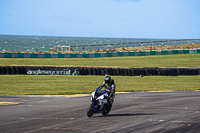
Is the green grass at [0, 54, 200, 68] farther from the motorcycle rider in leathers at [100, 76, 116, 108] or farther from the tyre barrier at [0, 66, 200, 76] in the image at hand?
the motorcycle rider in leathers at [100, 76, 116, 108]

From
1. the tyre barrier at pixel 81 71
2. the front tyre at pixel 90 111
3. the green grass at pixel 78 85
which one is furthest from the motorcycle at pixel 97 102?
the tyre barrier at pixel 81 71

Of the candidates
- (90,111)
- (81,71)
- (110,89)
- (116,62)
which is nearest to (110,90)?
(110,89)

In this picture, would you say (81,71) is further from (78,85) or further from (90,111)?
(90,111)

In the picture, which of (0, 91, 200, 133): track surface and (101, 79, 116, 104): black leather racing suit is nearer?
(0, 91, 200, 133): track surface

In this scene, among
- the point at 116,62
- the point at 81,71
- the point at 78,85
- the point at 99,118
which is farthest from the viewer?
the point at 116,62

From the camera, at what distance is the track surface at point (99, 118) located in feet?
34.4

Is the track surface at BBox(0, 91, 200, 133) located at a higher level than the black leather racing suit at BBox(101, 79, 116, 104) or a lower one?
lower

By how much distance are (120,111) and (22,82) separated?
47.6ft

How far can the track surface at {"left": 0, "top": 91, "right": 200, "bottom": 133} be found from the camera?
10492mm

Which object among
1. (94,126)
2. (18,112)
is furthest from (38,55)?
(94,126)

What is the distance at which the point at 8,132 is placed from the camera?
393 inches

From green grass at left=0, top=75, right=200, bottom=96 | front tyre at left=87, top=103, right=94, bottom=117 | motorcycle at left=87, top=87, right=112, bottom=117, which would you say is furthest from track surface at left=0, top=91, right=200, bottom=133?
green grass at left=0, top=75, right=200, bottom=96

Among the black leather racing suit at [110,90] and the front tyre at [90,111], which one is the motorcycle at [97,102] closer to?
the front tyre at [90,111]

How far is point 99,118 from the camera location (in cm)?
1280
